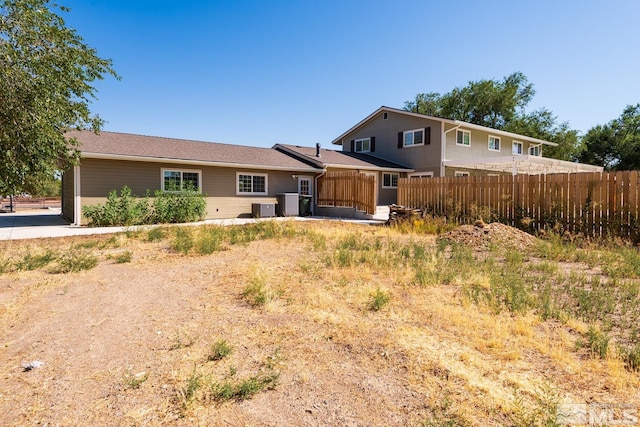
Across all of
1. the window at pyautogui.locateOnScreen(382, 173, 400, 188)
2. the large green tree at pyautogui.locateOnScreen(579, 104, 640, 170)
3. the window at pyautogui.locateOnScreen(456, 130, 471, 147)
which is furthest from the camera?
the large green tree at pyautogui.locateOnScreen(579, 104, 640, 170)

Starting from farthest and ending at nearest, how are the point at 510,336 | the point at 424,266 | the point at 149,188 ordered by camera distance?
1. the point at 149,188
2. the point at 424,266
3. the point at 510,336

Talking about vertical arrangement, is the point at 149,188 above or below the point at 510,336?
above

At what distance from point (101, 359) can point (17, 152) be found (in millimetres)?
6426

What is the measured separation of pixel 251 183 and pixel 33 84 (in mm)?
10619

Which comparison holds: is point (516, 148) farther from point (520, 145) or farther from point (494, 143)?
point (494, 143)

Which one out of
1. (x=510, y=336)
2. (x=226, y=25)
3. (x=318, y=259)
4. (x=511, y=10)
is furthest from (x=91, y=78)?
(x=511, y=10)

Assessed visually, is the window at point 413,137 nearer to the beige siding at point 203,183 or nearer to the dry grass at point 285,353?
the beige siding at point 203,183

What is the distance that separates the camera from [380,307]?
12.9ft

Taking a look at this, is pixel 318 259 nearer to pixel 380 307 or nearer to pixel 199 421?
pixel 380 307

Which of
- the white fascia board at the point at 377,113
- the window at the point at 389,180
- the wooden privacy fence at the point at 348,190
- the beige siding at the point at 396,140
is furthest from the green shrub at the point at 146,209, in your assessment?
the white fascia board at the point at 377,113

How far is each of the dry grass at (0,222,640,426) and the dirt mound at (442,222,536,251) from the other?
3009 millimetres

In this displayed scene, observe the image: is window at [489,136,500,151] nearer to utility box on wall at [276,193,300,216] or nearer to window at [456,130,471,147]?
window at [456,130,471,147]

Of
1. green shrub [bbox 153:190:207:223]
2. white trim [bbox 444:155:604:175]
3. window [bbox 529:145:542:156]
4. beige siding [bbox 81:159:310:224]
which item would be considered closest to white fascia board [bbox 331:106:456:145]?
white trim [bbox 444:155:604:175]

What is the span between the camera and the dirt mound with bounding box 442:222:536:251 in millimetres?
7902
